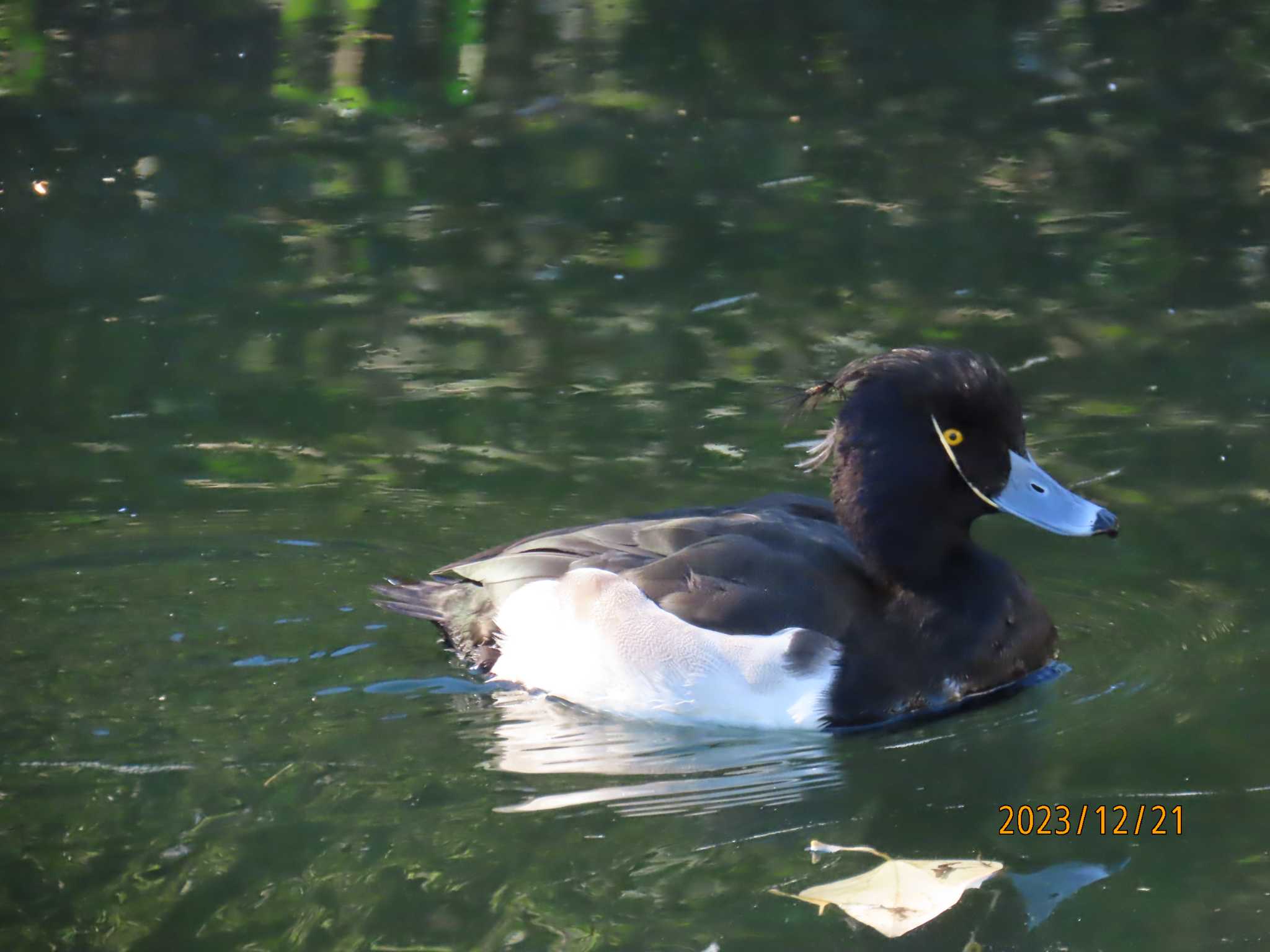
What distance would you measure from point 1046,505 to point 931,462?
1.24ft

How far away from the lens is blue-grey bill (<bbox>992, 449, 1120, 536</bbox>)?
17.2 ft

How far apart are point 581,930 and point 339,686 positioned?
1.63m

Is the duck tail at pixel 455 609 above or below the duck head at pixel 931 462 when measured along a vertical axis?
below

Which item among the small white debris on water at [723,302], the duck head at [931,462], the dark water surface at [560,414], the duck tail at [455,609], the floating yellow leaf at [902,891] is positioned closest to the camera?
the floating yellow leaf at [902,891]

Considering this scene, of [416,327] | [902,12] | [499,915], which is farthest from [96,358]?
[902,12]

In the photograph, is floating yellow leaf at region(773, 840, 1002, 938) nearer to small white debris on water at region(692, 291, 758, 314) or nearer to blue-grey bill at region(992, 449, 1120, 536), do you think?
blue-grey bill at region(992, 449, 1120, 536)

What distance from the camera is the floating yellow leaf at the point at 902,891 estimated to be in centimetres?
404

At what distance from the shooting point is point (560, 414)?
7375 millimetres

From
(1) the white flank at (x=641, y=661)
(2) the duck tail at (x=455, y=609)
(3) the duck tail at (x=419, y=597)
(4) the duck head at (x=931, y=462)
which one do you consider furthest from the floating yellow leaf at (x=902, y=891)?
(3) the duck tail at (x=419, y=597)

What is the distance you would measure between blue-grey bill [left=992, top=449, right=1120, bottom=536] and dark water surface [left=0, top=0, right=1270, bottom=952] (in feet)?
1.63
